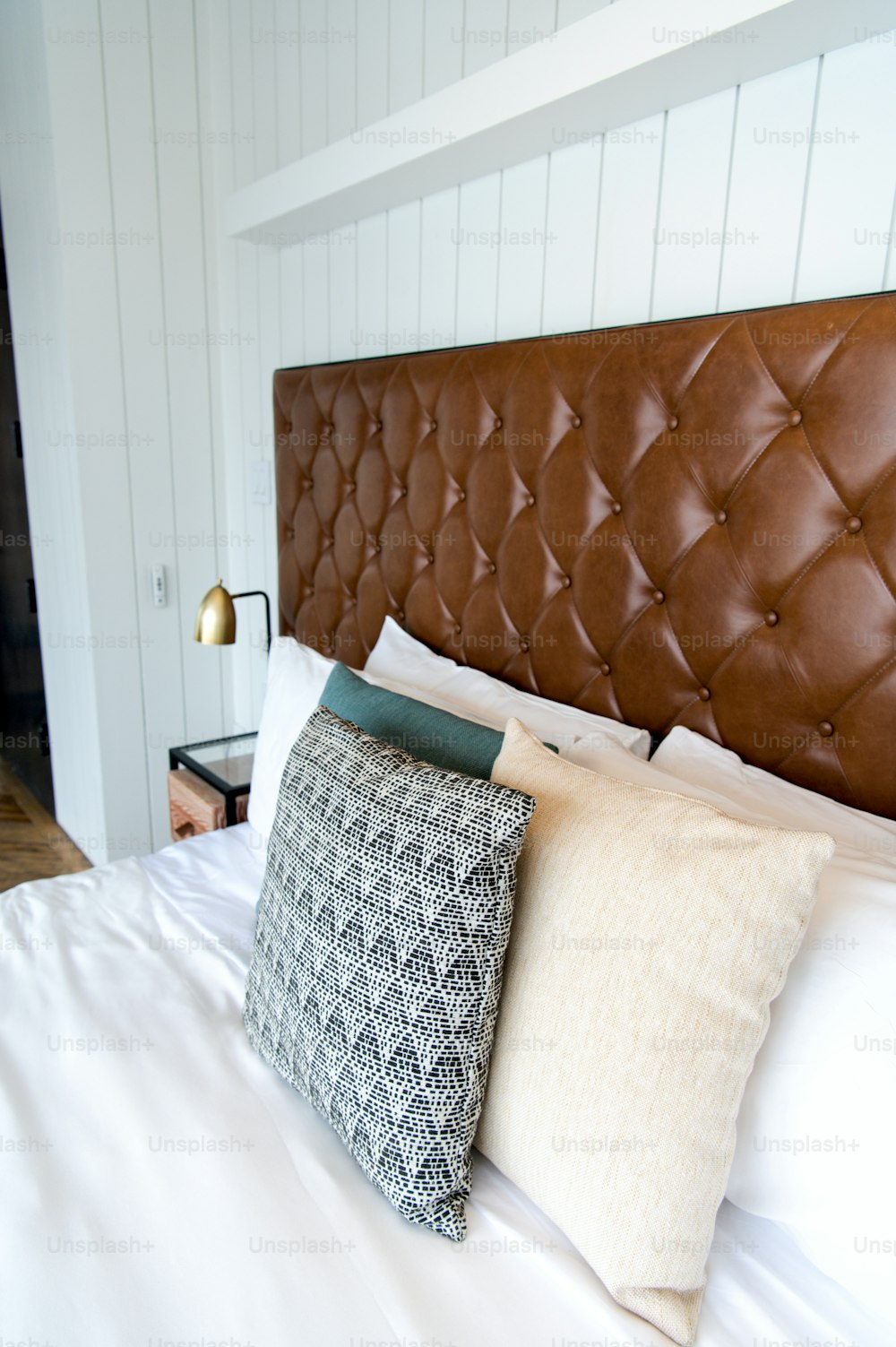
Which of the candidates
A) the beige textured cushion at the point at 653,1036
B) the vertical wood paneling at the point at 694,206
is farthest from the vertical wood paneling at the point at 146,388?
the beige textured cushion at the point at 653,1036

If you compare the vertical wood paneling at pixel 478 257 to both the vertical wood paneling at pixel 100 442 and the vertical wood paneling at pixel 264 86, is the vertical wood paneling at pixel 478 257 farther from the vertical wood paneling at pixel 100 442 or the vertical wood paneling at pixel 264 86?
the vertical wood paneling at pixel 100 442

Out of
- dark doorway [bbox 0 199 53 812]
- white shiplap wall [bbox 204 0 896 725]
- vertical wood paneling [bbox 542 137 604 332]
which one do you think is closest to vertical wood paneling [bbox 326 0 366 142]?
white shiplap wall [bbox 204 0 896 725]

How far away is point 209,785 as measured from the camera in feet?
6.91

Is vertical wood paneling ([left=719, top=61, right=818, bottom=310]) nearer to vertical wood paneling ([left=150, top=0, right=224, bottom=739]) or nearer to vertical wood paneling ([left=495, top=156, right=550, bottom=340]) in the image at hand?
vertical wood paneling ([left=495, top=156, right=550, bottom=340])

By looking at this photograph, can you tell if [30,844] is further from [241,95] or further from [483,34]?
[483,34]

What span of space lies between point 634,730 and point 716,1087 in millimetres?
624

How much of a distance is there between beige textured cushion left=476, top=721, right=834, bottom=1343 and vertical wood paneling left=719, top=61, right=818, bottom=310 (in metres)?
0.81

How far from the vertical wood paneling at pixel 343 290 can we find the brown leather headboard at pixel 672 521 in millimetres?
208

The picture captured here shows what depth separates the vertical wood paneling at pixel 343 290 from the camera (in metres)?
1.99

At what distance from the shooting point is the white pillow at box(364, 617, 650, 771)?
1300mm

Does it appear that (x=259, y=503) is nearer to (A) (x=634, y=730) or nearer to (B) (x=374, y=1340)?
(A) (x=634, y=730)

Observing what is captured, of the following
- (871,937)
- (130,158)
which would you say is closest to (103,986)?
(871,937)

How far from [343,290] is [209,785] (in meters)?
1.29

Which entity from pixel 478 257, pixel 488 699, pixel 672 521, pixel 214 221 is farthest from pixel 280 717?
pixel 214 221
